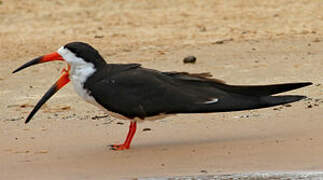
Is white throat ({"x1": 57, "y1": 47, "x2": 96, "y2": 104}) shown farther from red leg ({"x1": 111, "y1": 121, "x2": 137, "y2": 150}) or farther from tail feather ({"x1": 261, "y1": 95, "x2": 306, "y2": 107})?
tail feather ({"x1": 261, "y1": 95, "x2": 306, "y2": 107})

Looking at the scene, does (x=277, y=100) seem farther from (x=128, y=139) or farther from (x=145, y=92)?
(x=128, y=139)

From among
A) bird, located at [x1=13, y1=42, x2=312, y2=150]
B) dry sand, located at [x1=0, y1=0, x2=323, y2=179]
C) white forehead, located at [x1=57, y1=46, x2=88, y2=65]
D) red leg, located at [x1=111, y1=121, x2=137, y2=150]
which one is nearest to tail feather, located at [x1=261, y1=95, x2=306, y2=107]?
bird, located at [x1=13, y1=42, x2=312, y2=150]

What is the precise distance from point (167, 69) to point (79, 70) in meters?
3.72

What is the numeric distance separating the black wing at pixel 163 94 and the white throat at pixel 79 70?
0.05m

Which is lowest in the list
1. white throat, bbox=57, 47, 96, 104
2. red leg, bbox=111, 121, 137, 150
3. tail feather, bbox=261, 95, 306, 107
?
red leg, bbox=111, 121, 137, 150

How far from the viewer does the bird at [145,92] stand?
313 inches

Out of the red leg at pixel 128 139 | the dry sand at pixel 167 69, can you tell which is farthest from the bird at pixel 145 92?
the dry sand at pixel 167 69

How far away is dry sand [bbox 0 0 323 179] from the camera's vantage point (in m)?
7.68

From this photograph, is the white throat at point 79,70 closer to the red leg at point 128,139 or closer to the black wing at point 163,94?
the black wing at point 163,94

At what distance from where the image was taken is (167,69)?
11.7 metres

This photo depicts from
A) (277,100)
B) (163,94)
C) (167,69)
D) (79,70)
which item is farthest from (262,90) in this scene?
(167,69)

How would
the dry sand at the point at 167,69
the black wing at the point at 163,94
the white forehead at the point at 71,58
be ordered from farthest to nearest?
1. the white forehead at the point at 71,58
2. the black wing at the point at 163,94
3. the dry sand at the point at 167,69

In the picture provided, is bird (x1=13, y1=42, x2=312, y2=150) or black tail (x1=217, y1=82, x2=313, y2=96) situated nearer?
bird (x1=13, y1=42, x2=312, y2=150)

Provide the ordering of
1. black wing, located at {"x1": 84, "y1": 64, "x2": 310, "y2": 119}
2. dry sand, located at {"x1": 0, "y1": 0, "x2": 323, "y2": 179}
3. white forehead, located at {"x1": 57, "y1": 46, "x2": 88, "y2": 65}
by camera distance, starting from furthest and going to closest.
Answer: white forehead, located at {"x1": 57, "y1": 46, "x2": 88, "y2": 65}, black wing, located at {"x1": 84, "y1": 64, "x2": 310, "y2": 119}, dry sand, located at {"x1": 0, "y1": 0, "x2": 323, "y2": 179}
